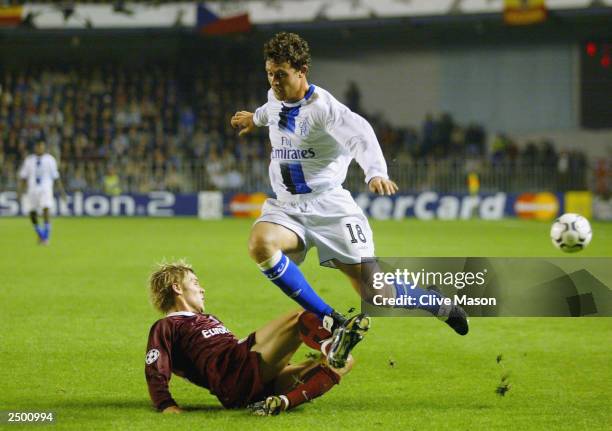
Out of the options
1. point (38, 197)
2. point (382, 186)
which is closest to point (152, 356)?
point (382, 186)

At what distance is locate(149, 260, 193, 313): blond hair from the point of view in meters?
6.07

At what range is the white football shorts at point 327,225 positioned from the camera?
6633 millimetres

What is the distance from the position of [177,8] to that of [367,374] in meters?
27.7

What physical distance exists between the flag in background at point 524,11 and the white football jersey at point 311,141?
23.8m

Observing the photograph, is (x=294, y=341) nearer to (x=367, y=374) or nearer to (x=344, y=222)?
(x=344, y=222)

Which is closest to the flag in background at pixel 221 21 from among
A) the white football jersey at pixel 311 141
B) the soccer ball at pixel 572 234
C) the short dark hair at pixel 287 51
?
the soccer ball at pixel 572 234

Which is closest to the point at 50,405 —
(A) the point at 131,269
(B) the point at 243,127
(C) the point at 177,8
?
(B) the point at 243,127

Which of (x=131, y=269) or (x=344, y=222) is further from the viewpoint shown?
(x=131, y=269)

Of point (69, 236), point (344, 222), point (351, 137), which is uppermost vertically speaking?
point (351, 137)

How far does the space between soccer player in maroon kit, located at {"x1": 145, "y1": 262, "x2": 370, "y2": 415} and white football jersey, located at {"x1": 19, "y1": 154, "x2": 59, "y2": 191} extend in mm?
15673

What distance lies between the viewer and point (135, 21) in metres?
33.6
